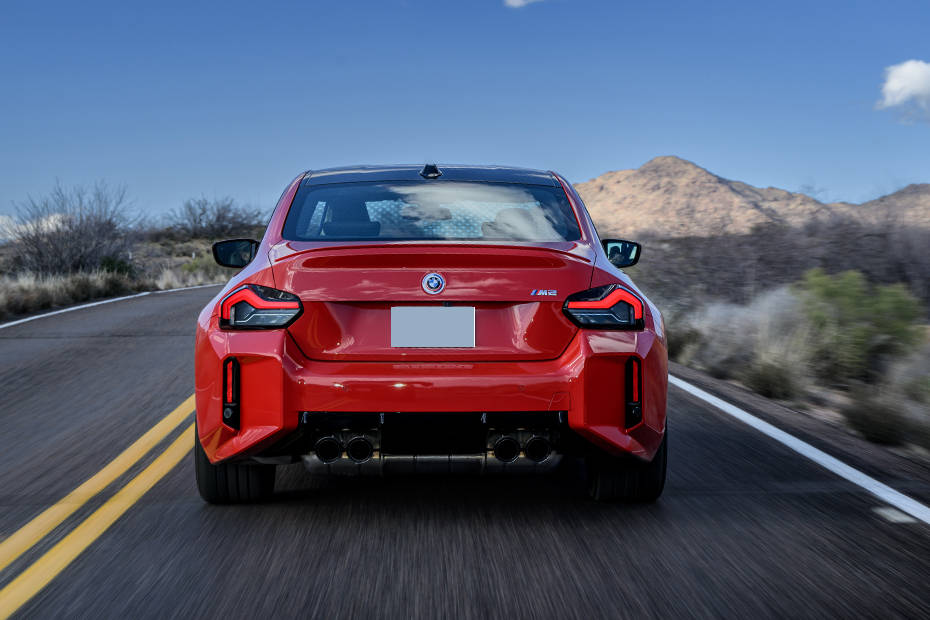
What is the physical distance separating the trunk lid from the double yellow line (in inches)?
51.1

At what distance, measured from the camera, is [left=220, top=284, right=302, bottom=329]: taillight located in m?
3.73

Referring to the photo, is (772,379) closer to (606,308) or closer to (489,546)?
(606,308)

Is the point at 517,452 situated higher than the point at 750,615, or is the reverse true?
the point at 517,452

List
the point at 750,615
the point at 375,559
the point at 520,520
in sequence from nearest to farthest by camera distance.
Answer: the point at 750,615 < the point at 375,559 < the point at 520,520

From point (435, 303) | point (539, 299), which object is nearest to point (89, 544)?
point (435, 303)

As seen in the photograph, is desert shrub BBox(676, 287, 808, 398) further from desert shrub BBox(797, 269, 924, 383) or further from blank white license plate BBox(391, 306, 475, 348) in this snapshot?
blank white license plate BBox(391, 306, 475, 348)

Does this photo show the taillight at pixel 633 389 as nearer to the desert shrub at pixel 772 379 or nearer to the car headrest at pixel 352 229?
the car headrest at pixel 352 229

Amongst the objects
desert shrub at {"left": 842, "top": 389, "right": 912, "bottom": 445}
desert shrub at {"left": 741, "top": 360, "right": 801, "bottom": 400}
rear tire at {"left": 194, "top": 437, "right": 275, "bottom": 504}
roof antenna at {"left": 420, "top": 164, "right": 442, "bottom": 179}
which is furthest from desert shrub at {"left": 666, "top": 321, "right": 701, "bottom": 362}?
rear tire at {"left": 194, "top": 437, "right": 275, "bottom": 504}

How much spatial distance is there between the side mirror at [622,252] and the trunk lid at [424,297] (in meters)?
1.32

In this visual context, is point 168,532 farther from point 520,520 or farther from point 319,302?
point 520,520

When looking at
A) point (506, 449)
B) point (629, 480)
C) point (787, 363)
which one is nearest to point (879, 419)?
point (787, 363)

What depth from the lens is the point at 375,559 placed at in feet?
11.8

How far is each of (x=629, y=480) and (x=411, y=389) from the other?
49.5 inches

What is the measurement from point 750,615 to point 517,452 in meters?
1.16
